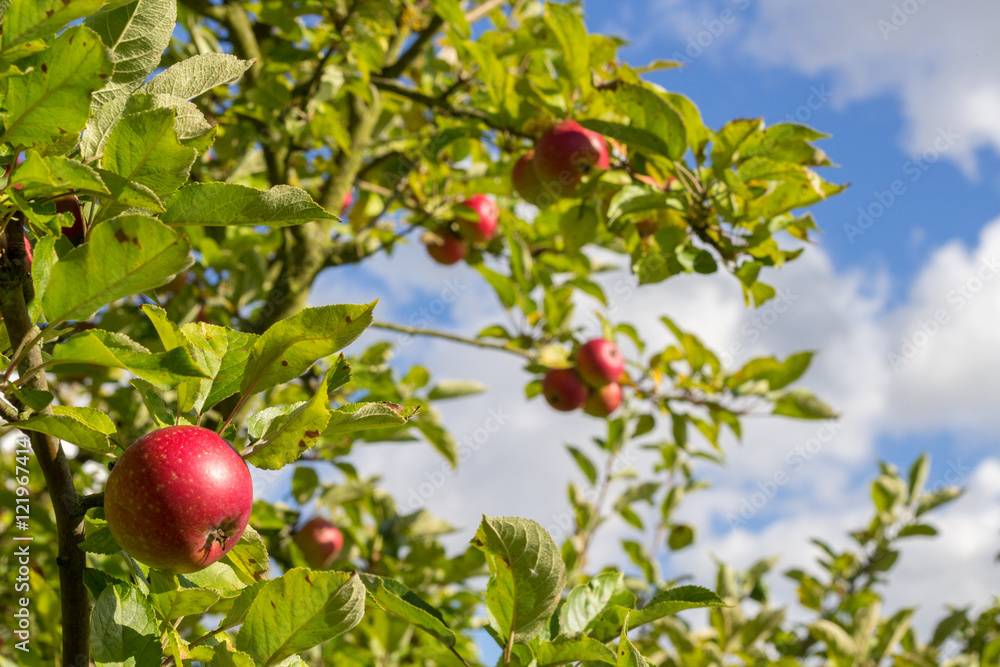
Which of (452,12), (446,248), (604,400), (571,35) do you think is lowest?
(604,400)

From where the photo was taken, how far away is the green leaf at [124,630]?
3.06 feet

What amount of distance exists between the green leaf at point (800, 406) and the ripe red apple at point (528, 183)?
1129mm

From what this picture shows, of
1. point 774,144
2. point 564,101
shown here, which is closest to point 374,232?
point 564,101

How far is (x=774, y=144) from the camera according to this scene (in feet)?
5.53

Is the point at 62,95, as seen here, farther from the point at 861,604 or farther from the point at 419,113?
the point at 861,604

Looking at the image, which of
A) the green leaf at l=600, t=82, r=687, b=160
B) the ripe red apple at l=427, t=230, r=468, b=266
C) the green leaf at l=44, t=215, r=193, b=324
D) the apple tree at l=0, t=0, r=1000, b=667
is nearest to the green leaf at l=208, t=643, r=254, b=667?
the apple tree at l=0, t=0, r=1000, b=667

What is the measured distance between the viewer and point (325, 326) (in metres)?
0.88

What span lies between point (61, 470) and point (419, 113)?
244cm

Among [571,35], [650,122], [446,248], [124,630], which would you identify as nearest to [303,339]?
[124,630]

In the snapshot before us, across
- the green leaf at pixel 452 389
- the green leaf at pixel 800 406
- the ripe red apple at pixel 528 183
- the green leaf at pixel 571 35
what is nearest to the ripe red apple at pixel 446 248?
the green leaf at pixel 452 389

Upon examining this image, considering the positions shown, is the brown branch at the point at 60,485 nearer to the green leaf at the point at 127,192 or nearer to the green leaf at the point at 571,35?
the green leaf at the point at 127,192

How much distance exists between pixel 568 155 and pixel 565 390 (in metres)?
1.28

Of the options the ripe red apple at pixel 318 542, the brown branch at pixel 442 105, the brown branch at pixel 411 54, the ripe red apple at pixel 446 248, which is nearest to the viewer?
the brown branch at pixel 442 105

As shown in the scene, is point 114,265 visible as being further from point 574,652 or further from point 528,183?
point 528,183
